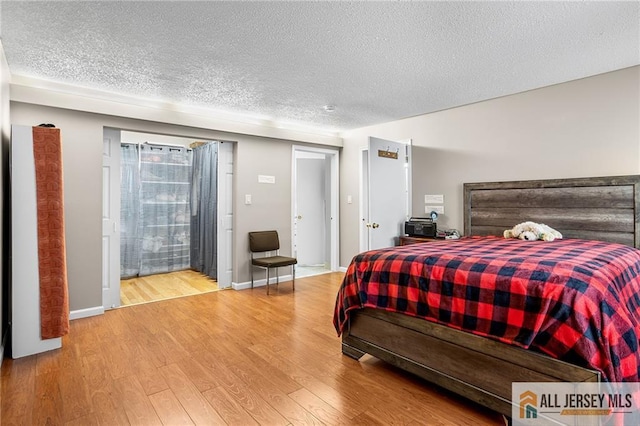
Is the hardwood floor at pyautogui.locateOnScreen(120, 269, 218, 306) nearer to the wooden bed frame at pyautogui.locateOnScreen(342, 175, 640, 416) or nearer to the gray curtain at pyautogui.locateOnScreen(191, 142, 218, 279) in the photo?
the gray curtain at pyautogui.locateOnScreen(191, 142, 218, 279)

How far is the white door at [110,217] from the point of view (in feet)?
12.6

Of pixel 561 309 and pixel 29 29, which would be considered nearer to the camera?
pixel 561 309

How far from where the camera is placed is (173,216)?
5.86 meters

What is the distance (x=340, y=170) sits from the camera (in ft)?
19.8

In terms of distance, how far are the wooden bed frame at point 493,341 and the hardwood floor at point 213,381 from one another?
0.53ft

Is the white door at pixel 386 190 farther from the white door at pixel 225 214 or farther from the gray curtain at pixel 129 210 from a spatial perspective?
the gray curtain at pixel 129 210

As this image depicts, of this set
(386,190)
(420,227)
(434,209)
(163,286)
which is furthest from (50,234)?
(434,209)

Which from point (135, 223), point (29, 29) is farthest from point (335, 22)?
point (135, 223)

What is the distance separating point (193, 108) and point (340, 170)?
270 centimetres

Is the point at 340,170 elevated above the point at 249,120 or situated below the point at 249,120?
below

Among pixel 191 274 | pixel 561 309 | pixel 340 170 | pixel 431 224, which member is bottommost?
pixel 191 274

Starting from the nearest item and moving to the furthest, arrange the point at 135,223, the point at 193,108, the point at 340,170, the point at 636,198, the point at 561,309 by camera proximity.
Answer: the point at 561,309 → the point at 636,198 → the point at 193,108 → the point at 135,223 → the point at 340,170

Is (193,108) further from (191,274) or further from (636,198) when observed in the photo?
(636,198)

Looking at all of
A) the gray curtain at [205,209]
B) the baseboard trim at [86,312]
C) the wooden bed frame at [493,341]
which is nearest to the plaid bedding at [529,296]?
the wooden bed frame at [493,341]
